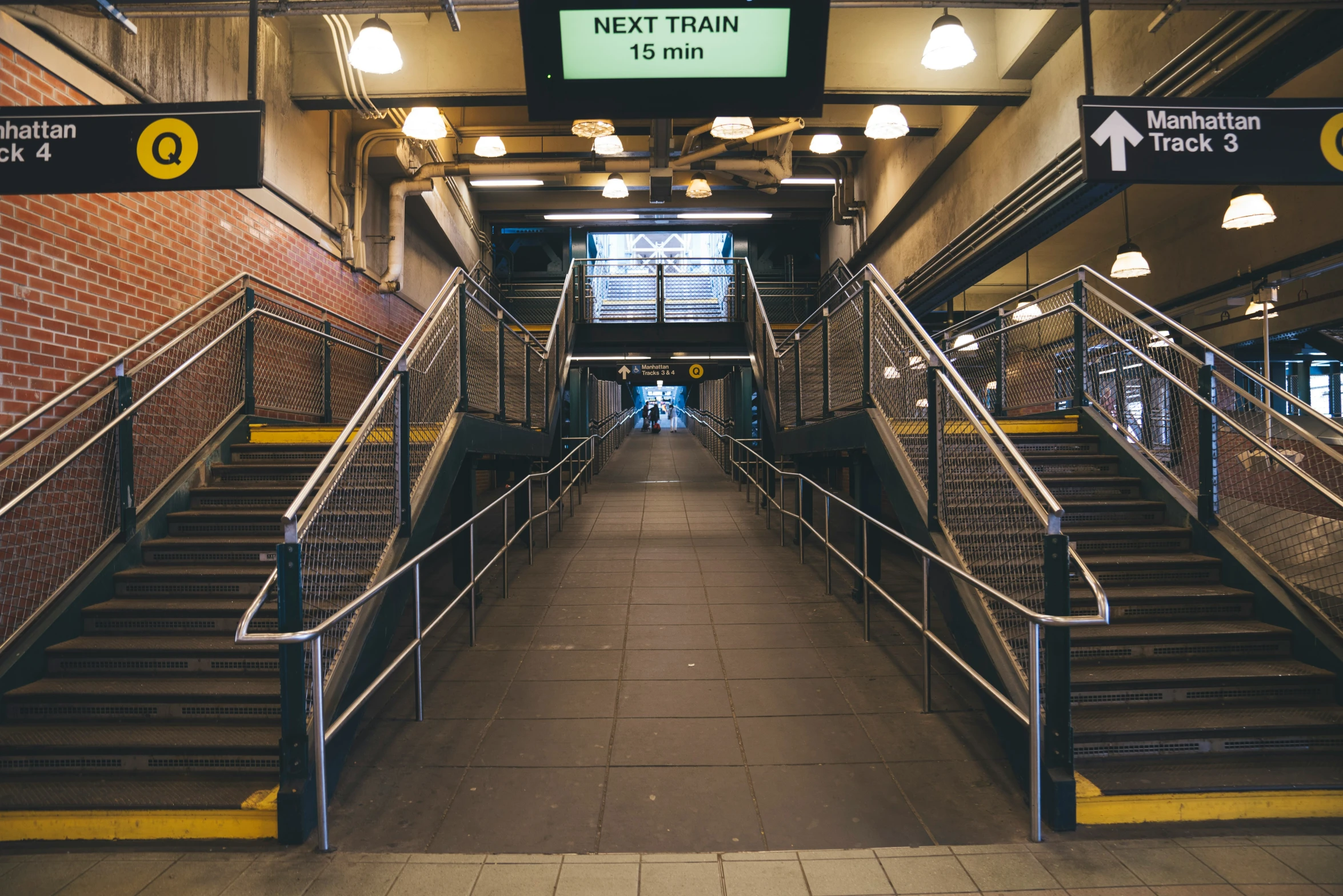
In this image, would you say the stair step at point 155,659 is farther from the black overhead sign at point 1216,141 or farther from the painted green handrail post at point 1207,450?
the painted green handrail post at point 1207,450

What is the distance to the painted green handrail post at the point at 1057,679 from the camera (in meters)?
2.83

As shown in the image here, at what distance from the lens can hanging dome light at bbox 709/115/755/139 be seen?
282 inches

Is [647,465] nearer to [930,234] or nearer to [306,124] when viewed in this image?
[930,234]

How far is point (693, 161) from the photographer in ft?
30.6

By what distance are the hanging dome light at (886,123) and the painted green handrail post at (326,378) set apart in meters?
5.55

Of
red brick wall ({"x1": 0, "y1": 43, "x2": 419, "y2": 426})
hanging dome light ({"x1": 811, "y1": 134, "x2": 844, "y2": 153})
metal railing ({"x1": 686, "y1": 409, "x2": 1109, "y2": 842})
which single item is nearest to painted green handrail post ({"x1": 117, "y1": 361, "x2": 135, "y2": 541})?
red brick wall ({"x1": 0, "y1": 43, "x2": 419, "y2": 426})

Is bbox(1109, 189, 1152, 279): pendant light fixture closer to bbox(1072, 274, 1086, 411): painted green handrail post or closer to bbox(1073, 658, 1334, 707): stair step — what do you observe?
bbox(1072, 274, 1086, 411): painted green handrail post

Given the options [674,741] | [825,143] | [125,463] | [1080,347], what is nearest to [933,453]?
[674,741]

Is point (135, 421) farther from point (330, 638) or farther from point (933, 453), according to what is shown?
point (933, 453)

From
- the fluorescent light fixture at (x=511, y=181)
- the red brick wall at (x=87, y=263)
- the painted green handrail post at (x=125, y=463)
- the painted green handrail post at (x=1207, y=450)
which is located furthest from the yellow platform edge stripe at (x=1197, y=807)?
the fluorescent light fixture at (x=511, y=181)

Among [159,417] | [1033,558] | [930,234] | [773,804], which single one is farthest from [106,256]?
[930,234]

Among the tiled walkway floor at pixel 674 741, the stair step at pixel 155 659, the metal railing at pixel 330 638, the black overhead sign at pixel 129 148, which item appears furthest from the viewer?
the stair step at pixel 155 659

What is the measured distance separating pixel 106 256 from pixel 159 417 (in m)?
1.05

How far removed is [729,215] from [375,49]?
10.9 m
